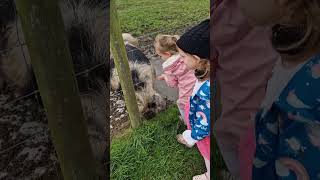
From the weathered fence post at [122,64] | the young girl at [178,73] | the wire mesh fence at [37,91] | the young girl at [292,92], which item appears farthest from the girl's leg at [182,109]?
the young girl at [292,92]

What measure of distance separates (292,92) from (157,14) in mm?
4881

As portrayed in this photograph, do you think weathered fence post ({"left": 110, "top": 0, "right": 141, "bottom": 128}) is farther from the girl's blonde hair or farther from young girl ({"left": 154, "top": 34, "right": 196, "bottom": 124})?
the girl's blonde hair

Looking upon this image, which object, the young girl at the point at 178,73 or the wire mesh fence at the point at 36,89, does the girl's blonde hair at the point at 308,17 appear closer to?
the wire mesh fence at the point at 36,89

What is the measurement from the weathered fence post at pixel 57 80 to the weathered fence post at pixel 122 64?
1745 mm

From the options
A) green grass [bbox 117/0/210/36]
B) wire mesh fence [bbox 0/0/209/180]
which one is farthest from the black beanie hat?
green grass [bbox 117/0/210/36]

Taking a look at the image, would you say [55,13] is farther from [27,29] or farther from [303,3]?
[303,3]

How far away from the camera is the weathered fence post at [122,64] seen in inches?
106

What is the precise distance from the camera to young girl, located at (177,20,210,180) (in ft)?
6.24

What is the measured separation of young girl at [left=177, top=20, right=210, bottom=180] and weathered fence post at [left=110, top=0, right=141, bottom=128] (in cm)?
54

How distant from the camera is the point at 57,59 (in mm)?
887

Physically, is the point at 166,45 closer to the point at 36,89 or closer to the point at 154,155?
the point at 154,155

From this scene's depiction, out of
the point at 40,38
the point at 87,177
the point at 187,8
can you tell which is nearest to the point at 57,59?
the point at 40,38

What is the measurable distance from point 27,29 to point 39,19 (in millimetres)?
40

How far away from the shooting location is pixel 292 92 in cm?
83
